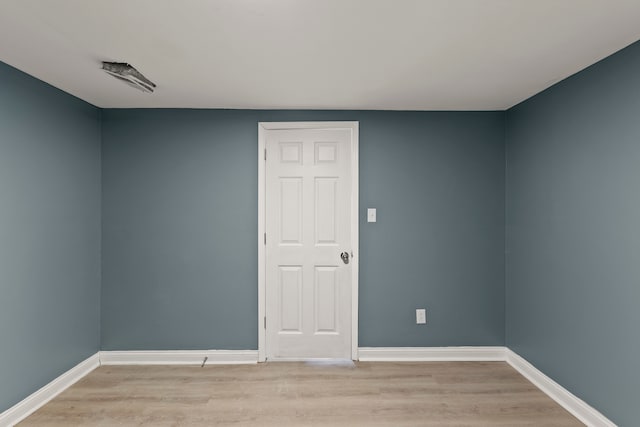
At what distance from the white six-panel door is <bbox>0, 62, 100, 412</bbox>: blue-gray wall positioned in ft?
4.98

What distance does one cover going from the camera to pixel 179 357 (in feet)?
11.1

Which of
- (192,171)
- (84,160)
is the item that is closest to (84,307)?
(84,160)

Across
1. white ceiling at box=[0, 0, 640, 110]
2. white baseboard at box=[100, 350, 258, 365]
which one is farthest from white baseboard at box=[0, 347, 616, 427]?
white ceiling at box=[0, 0, 640, 110]

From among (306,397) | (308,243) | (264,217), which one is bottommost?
(306,397)

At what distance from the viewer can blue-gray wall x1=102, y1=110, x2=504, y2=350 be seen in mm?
3385

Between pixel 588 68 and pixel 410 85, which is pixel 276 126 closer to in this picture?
pixel 410 85

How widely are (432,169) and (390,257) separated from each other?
90cm

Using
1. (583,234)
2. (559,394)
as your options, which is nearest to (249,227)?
(583,234)

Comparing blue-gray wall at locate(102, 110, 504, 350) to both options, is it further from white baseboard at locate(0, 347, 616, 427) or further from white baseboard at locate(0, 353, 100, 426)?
white baseboard at locate(0, 353, 100, 426)

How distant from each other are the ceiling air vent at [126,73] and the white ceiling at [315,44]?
0.06m

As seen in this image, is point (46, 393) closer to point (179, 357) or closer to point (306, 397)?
point (179, 357)

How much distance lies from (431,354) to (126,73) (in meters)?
3.29

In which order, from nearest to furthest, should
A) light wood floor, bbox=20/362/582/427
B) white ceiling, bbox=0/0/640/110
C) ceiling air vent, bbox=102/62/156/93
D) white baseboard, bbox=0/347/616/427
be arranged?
white ceiling, bbox=0/0/640/110 → ceiling air vent, bbox=102/62/156/93 → light wood floor, bbox=20/362/582/427 → white baseboard, bbox=0/347/616/427

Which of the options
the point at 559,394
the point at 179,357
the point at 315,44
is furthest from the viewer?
the point at 179,357
